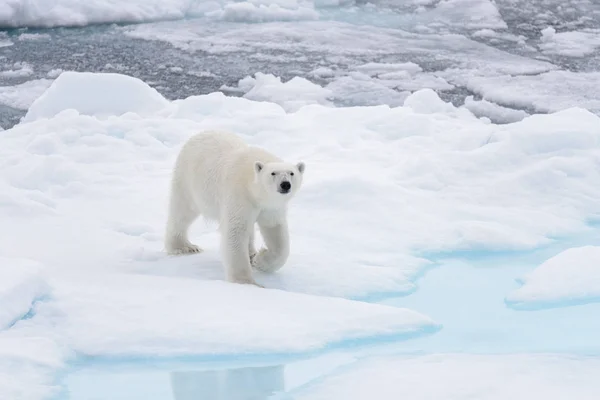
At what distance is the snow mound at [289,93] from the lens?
9.11 m

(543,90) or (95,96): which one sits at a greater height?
(95,96)

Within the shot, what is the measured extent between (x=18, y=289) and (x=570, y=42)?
10.8 meters

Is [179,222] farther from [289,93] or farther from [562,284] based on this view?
[289,93]

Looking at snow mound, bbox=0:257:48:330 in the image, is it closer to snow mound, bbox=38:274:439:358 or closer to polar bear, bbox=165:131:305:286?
snow mound, bbox=38:274:439:358

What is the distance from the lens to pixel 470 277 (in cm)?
405

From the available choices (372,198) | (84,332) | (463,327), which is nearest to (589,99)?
(372,198)

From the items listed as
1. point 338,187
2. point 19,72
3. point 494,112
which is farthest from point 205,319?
point 19,72

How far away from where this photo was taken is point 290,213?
477cm

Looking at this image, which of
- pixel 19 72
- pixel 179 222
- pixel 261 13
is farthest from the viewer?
pixel 261 13

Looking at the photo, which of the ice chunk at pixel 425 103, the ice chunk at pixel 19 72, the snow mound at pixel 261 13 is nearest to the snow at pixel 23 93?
the ice chunk at pixel 19 72

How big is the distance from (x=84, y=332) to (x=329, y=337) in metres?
0.86

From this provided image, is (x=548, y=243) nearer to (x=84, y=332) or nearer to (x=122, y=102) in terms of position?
Answer: (x=84, y=332)

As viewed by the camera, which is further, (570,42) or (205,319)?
(570,42)

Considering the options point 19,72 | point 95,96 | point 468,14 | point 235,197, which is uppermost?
point 235,197
